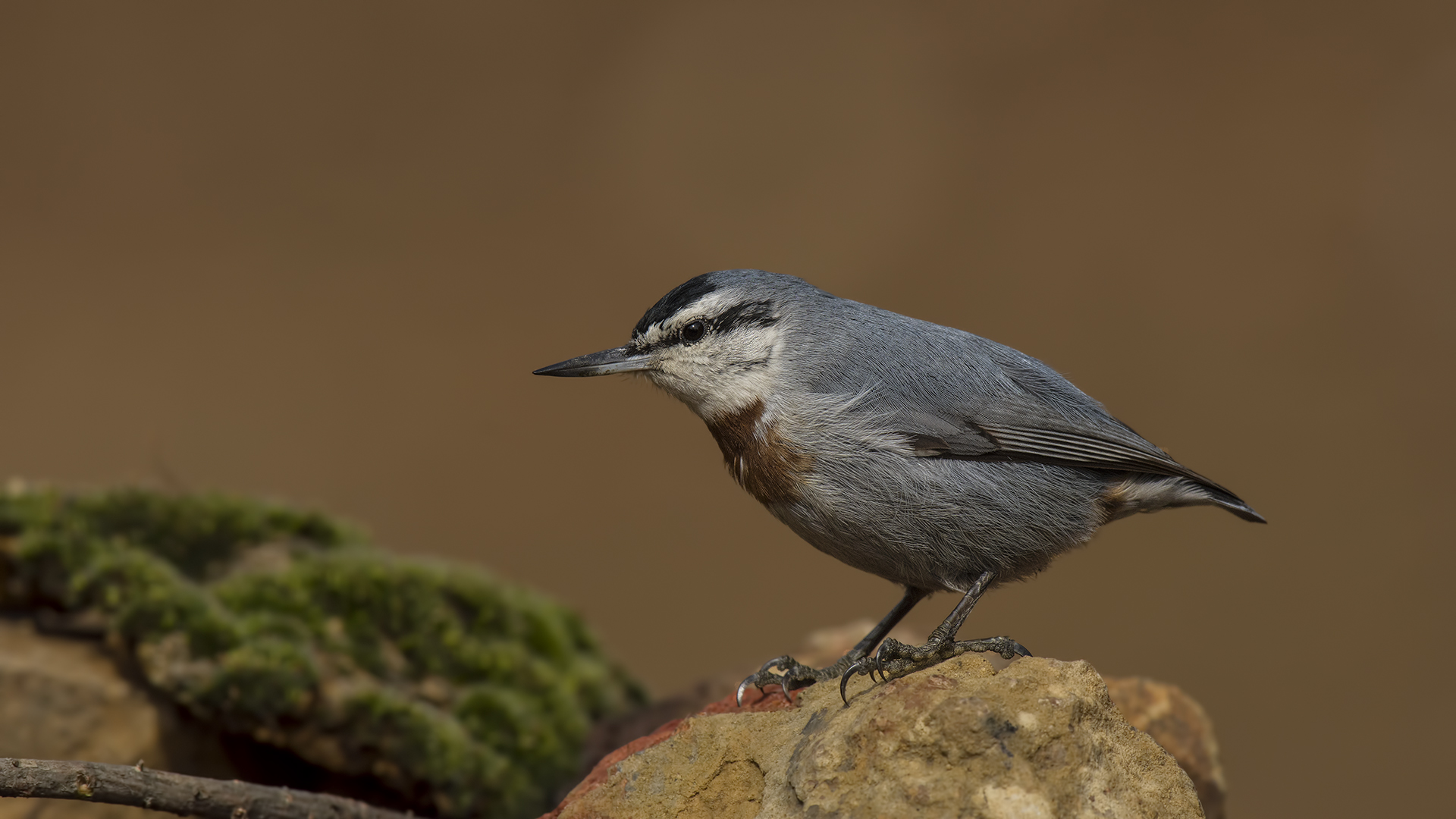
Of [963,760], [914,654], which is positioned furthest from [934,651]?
[963,760]

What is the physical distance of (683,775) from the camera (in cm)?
255

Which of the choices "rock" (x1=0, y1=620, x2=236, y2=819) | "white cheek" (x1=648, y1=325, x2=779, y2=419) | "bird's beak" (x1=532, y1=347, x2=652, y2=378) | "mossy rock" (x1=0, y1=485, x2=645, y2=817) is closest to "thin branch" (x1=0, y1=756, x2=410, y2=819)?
"mossy rock" (x1=0, y1=485, x2=645, y2=817)

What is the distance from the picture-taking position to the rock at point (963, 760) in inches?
82.4

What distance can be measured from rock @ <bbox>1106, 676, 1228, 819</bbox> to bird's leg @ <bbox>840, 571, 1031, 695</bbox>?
0.92 metres

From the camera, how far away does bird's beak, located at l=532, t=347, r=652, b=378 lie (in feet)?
10.9

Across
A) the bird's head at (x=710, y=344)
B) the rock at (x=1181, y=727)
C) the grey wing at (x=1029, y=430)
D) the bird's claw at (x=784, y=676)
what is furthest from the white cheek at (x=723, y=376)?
the rock at (x=1181, y=727)

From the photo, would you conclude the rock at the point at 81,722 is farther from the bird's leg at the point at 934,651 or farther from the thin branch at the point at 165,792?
the bird's leg at the point at 934,651

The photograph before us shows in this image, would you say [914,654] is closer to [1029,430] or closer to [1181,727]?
[1029,430]

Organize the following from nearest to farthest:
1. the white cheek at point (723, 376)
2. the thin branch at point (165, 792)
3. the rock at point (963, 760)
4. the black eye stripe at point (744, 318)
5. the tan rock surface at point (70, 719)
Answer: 1. the rock at point (963, 760)
2. the thin branch at point (165, 792)
3. the white cheek at point (723, 376)
4. the black eye stripe at point (744, 318)
5. the tan rock surface at point (70, 719)

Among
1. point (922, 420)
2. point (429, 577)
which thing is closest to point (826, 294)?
point (922, 420)

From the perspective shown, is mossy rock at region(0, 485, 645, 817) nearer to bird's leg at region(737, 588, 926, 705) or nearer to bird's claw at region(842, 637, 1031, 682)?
bird's leg at region(737, 588, 926, 705)

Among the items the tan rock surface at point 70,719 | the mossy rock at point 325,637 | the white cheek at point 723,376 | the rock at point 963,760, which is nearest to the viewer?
the rock at point 963,760

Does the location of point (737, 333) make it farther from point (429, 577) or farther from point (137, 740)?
point (137, 740)

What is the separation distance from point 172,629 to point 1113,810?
301 centimetres
